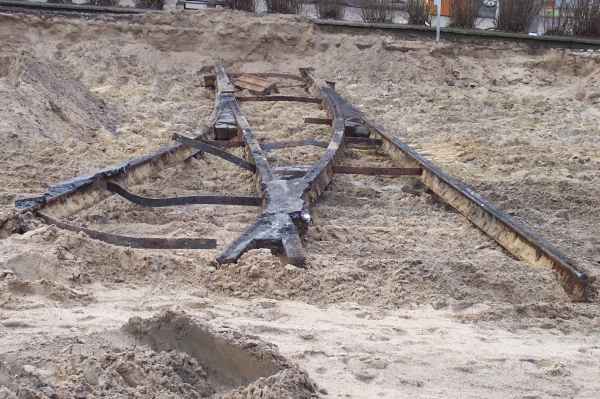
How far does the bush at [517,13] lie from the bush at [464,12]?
0.39 metres

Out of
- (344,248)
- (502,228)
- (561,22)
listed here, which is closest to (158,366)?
(344,248)

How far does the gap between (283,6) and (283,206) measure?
8.79 meters

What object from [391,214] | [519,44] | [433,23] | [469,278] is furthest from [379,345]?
[433,23]

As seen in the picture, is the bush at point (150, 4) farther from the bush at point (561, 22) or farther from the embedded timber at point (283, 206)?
the embedded timber at point (283, 206)

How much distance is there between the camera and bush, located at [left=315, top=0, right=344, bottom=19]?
39.8 ft

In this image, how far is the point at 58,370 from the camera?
2.00m

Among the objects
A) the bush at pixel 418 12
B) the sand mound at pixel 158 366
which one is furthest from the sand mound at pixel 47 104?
the bush at pixel 418 12

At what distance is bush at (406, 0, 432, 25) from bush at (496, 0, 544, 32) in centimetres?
111

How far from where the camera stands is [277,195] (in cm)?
395

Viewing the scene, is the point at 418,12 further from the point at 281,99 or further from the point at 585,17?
the point at 281,99

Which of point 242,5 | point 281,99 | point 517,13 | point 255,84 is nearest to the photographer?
point 281,99

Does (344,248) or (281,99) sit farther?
(281,99)

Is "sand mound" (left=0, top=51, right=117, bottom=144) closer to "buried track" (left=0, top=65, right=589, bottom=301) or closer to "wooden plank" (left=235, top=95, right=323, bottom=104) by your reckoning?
"buried track" (left=0, top=65, right=589, bottom=301)

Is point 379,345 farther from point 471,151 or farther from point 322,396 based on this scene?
point 471,151
